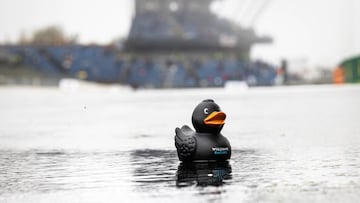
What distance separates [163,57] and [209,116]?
149 metres

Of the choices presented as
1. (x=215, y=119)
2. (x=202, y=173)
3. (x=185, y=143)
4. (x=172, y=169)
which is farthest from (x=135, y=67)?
(x=202, y=173)

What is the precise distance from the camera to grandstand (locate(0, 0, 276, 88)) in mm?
157250

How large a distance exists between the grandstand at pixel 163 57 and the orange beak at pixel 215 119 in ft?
449

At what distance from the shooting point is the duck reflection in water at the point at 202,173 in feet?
33.4

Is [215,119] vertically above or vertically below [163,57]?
below

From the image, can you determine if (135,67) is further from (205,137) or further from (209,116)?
(209,116)

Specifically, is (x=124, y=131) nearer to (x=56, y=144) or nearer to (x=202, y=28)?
(x=56, y=144)

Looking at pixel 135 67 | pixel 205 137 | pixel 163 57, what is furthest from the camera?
pixel 163 57

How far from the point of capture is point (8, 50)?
16425 centimetres

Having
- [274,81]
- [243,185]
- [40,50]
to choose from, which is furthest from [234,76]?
[243,185]

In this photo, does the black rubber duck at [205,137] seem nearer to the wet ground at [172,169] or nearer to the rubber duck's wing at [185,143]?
the rubber duck's wing at [185,143]

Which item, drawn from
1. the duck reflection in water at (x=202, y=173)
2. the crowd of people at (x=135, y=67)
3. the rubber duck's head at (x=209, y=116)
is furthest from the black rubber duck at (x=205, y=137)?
the crowd of people at (x=135, y=67)

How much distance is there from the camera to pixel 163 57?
6334 inches

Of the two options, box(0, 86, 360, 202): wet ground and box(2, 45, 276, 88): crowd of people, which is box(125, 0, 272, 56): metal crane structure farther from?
box(0, 86, 360, 202): wet ground
